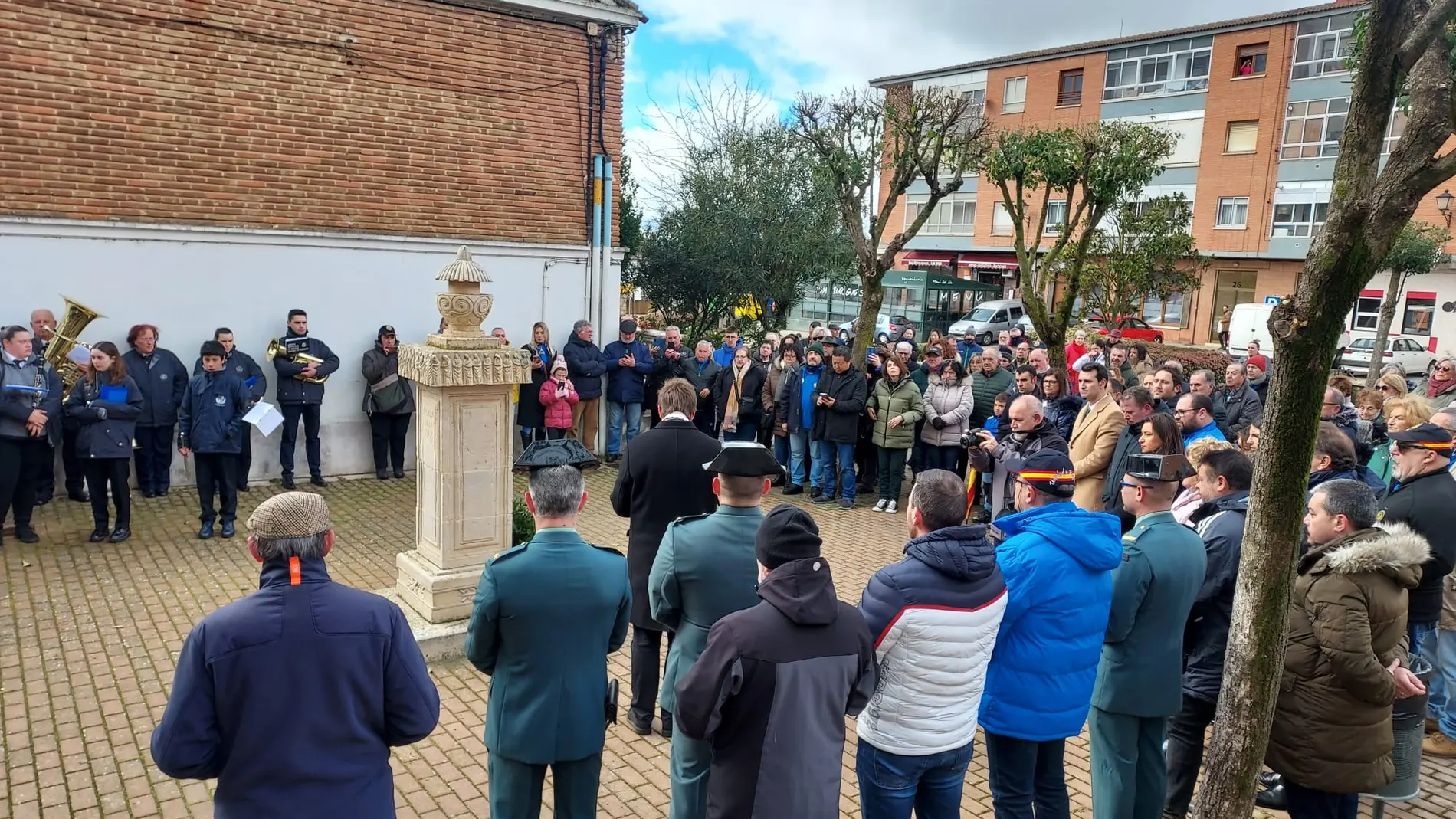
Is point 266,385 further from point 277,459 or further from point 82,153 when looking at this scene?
point 82,153

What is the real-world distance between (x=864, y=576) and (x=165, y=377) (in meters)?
6.92

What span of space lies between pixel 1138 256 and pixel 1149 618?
→ 935 inches

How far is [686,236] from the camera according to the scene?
58.3 ft

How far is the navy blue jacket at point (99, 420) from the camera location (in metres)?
7.63

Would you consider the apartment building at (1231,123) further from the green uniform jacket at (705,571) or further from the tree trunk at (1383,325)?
the green uniform jacket at (705,571)

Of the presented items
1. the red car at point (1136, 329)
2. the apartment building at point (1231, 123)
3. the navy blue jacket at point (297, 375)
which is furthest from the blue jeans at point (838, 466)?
the apartment building at point (1231, 123)

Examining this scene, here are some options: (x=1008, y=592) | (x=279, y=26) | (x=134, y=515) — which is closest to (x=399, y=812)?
(x=1008, y=592)

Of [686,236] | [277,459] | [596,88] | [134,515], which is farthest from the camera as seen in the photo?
[686,236]

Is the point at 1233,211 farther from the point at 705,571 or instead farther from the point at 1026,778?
the point at 705,571

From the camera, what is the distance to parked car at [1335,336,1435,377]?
83.3 ft

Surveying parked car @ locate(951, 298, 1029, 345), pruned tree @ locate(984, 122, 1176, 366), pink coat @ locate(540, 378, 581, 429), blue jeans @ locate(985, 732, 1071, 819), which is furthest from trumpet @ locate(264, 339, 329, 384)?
parked car @ locate(951, 298, 1029, 345)

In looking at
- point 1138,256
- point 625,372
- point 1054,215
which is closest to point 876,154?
point 625,372

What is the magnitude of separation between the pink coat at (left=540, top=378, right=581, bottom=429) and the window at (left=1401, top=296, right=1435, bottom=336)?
3217 cm

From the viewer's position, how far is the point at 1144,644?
387 cm
